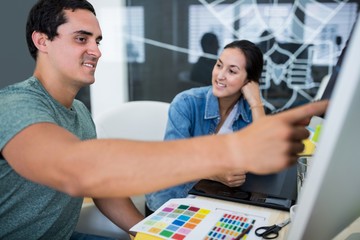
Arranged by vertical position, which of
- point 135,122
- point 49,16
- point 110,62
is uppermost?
point 49,16

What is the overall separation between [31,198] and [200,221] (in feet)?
1.52

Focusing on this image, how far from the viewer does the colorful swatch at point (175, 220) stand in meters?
0.78

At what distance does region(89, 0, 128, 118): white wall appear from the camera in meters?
3.13

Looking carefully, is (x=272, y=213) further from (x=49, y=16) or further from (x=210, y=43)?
(x=210, y=43)

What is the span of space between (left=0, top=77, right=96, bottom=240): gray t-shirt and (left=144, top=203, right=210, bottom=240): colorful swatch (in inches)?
12.8

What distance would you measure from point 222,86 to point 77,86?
0.80 metres

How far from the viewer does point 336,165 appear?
1.39 ft

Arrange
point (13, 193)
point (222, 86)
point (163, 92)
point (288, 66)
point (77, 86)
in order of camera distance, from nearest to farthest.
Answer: point (13, 193)
point (77, 86)
point (222, 86)
point (288, 66)
point (163, 92)

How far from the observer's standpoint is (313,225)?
1.64 feet

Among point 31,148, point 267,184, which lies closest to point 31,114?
point 31,148

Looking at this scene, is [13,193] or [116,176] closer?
[116,176]

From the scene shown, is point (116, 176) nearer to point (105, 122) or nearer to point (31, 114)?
point (31, 114)

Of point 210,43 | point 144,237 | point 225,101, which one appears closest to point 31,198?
point 144,237

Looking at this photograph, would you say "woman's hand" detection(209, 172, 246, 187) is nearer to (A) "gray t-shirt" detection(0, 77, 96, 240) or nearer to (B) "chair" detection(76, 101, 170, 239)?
(A) "gray t-shirt" detection(0, 77, 96, 240)
